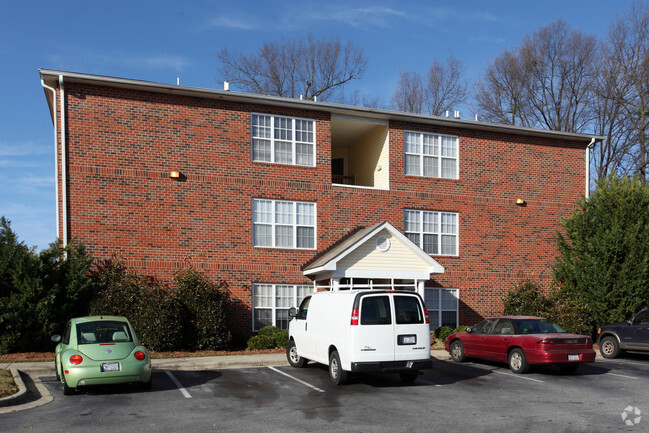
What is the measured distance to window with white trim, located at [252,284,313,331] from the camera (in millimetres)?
21062

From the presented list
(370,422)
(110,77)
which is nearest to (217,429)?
(370,422)

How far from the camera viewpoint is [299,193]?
869 inches

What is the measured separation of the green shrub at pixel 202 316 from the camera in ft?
61.7

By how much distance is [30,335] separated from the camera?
17.1 meters

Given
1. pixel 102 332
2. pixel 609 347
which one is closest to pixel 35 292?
pixel 102 332

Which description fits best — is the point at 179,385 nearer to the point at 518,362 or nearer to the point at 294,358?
the point at 294,358

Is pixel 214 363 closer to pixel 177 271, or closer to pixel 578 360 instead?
pixel 177 271

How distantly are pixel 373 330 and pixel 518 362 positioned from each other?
482 centimetres

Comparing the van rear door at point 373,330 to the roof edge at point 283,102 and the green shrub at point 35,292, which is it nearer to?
the green shrub at point 35,292

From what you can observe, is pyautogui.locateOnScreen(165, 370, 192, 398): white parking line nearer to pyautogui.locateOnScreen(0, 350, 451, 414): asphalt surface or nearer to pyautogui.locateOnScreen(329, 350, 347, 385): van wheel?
pyautogui.locateOnScreen(0, 350, 451, 414): asphalt surface

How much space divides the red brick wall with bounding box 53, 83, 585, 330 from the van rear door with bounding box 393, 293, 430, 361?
30.6 ft

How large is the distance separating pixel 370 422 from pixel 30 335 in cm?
1187

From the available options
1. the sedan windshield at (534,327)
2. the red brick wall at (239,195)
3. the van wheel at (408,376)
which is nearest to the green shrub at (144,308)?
the red brick wall at (239,195)

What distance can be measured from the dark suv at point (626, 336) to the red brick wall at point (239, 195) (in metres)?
5.69
